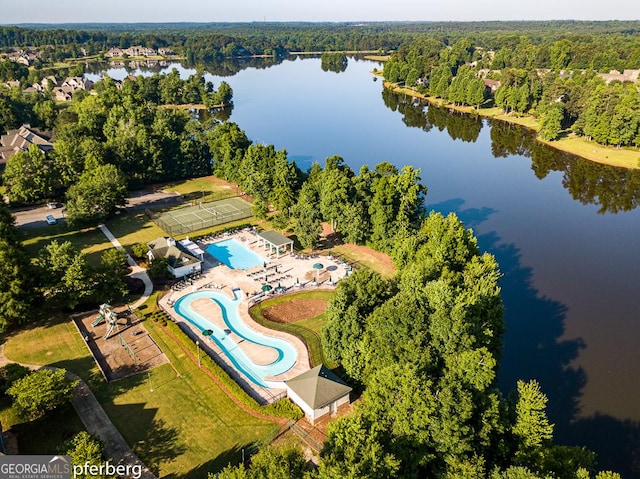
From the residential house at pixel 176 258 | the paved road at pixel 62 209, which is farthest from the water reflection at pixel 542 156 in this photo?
the paved road at pixel 62 209

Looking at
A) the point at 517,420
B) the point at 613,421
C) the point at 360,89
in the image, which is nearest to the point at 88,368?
the point at 517,420

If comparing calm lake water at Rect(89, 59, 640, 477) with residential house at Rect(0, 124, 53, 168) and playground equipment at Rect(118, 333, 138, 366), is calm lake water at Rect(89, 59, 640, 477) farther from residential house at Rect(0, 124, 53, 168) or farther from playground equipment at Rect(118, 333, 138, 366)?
residential house at Rect(0, 124, 53, 168)

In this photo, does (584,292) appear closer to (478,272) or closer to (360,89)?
(478,272)

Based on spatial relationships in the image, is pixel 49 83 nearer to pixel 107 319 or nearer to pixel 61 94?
pixel 61 94

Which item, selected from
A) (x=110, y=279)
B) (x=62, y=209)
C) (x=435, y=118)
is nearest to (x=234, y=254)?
(x=110, y=279)

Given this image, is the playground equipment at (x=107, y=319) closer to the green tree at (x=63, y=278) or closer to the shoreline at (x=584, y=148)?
the green tree at (x=63, y=278)

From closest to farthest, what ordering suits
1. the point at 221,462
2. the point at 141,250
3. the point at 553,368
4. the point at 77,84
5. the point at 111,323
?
the point at 221,462 → the point at 553,368 → the point at 111,323 → the point at 141,250 → the point at 77,84
